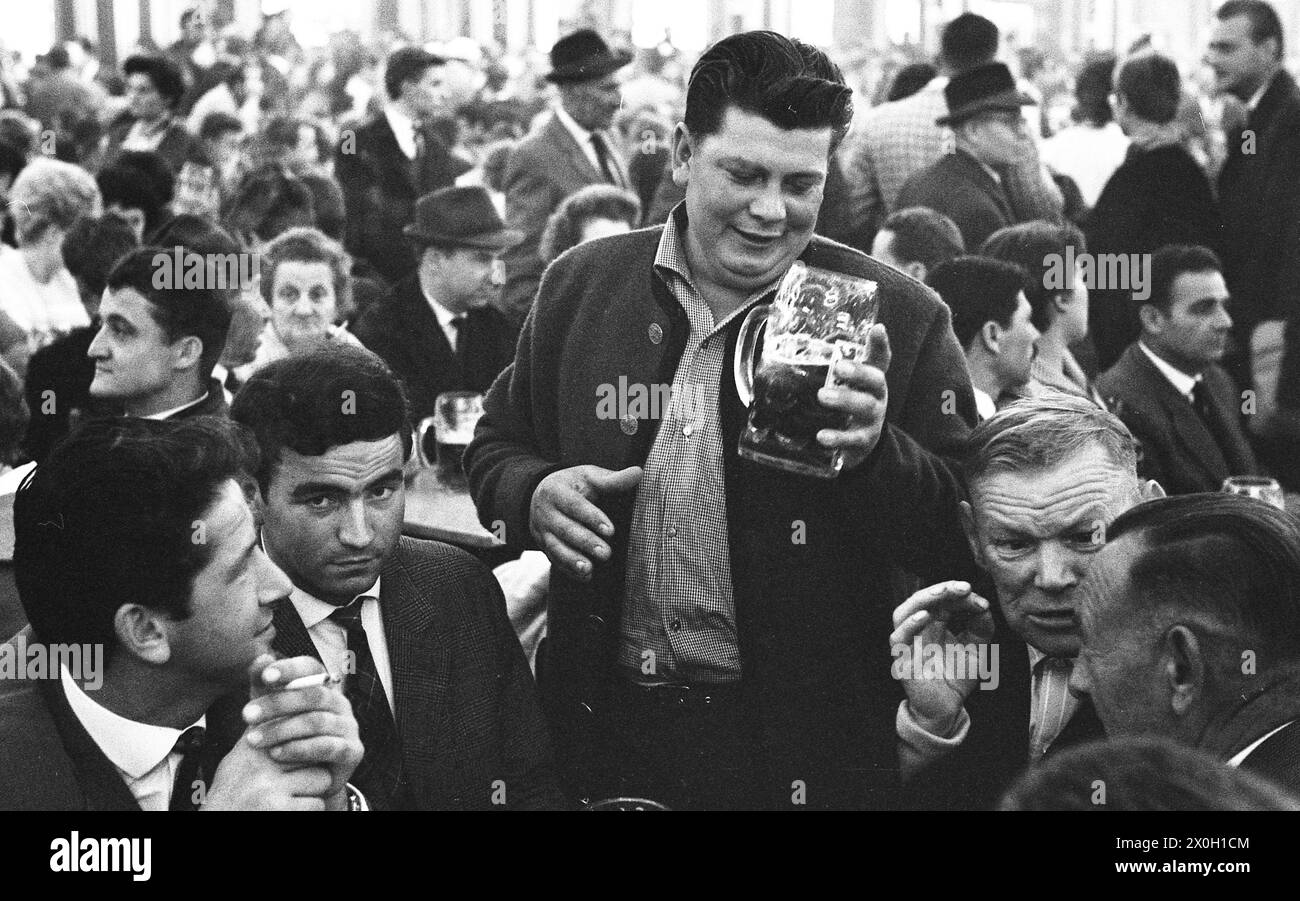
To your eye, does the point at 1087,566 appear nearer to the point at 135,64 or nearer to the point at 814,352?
the point at 814,352

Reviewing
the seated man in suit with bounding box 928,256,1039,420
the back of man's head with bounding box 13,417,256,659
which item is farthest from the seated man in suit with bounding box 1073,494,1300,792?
the back of man's head with bounding box 13,417,256,659

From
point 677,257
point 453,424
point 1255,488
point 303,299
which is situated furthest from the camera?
point 303,299

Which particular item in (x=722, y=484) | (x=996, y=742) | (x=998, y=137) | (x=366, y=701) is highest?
(x=998, y=137)

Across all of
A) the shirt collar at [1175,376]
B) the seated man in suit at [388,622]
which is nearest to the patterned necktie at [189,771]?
the seated man in suit at [388,622]

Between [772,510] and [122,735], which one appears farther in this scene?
[772,510]

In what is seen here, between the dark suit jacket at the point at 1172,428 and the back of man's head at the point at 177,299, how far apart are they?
5.68 feet

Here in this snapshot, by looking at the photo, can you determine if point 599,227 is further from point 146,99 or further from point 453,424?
point 146,99

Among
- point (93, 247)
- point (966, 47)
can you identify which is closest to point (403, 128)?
point (93, 247)

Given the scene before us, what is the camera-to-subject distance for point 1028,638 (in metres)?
2.68

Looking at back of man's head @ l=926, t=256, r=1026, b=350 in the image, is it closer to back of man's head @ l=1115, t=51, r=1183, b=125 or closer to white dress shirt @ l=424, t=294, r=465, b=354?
white dress shirt @ l=424, t=294, r=465, b=354

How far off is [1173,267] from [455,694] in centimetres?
191

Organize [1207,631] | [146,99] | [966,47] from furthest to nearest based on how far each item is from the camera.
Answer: [146,99] → [966,47] → [1207,631]

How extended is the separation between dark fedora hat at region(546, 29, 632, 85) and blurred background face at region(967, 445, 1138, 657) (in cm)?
299

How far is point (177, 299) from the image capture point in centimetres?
309
